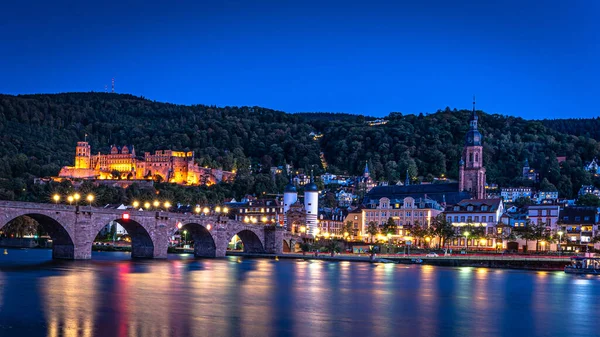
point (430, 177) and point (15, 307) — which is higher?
point (430, 177)

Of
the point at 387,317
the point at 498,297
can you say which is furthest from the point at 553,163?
the point at 387,317

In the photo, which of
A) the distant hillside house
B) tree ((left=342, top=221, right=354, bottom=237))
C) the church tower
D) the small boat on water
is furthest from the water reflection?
the distant hillside house

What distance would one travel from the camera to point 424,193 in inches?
5359

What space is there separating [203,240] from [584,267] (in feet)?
138

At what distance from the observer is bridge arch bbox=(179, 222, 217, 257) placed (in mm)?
86900

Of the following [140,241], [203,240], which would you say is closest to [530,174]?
[203,240]

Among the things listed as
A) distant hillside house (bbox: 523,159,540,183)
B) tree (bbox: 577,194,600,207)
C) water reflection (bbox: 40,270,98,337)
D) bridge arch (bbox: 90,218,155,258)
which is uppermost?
distant hillside house (bbox: 523,159,540,183)

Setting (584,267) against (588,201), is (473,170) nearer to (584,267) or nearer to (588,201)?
(588,201)

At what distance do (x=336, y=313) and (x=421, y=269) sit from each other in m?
38.9

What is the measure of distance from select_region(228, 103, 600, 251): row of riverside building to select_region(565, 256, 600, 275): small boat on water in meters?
21.4

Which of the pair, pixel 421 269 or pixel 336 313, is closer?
pixel 336 313

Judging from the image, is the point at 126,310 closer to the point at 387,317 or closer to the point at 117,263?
the point at 387,317

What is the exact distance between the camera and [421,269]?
→ 78250 mm

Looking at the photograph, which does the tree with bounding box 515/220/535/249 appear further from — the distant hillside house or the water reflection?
the distant hillside house
